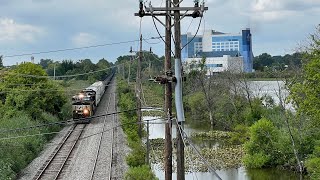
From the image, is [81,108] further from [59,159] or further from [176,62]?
[176,62]

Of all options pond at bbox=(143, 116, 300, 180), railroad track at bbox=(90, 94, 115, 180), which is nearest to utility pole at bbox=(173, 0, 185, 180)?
railroad track at bbox=(90, 94, 115, 180)

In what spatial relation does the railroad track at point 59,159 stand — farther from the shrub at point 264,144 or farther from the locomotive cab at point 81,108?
the shrub at point 264,144

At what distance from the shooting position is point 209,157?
36.0 m

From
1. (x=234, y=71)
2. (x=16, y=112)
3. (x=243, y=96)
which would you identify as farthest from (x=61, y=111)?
(x=234, y=71)

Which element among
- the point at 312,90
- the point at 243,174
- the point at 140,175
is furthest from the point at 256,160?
the point at 140,175

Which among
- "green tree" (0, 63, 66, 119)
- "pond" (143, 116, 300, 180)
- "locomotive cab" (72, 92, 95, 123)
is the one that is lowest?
"pond" (143, 116, 300, 180)

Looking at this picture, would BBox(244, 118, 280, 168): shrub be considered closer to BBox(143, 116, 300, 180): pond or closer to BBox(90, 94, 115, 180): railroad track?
BBox(143, 116, 300, 180): pond

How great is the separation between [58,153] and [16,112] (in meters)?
9.80

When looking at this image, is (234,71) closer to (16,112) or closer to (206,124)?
(206,124)

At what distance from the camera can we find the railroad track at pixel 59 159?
24.0 m

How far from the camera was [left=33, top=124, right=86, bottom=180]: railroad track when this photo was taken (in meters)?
24.0

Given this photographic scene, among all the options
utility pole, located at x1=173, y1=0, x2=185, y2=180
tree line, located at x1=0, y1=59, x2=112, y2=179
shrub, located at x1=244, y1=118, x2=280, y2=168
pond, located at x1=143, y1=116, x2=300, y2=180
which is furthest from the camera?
shrub, located at x1=244, y1=118, x2=280, y2=168

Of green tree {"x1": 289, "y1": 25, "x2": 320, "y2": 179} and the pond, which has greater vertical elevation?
green tree {"x1": 289, "y1": 25, "x2": 320, "y2": 179}

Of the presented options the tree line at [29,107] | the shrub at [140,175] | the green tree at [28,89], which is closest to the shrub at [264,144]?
the shrub at [140,175]
